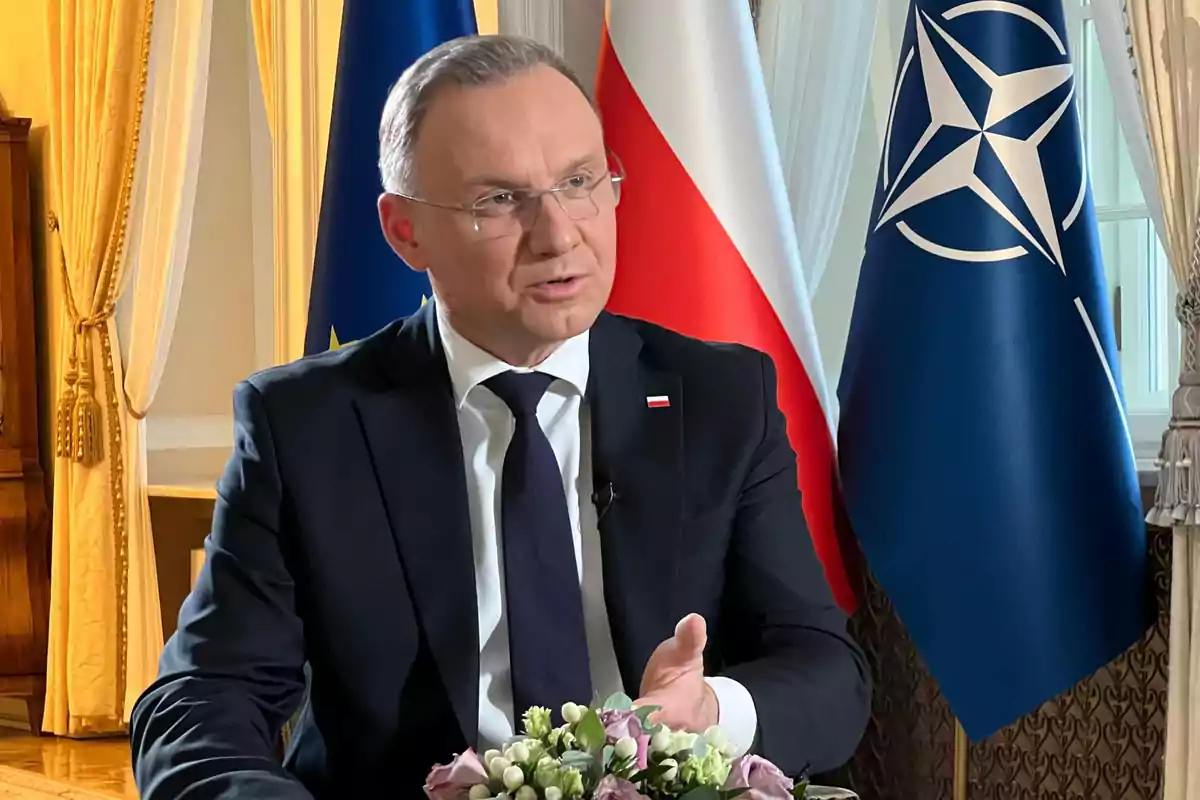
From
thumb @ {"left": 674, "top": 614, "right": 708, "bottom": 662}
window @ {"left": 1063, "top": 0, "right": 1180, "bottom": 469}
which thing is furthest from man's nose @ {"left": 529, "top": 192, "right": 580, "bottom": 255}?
window @ {"left": 1063, "top": 0, "right": 1180, "bottom": 469}

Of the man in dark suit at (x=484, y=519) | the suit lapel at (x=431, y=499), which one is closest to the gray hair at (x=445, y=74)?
the man in dark suit at (x=484, y=519)

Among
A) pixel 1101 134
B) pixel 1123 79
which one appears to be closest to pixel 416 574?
pixel 1123 79

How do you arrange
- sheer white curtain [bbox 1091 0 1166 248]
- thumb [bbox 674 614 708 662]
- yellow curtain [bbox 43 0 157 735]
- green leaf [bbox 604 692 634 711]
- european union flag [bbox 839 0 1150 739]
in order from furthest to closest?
yellow curtain [bbox 43 0 157 735]
sheer white curtain [bbox 1091 0 1166 248]
european union flag [bbox 839 0 1150 739]
thumb [bbox 674 614 708 662]
green leaf [bbox 604 692 634 711]

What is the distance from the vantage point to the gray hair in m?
1.73

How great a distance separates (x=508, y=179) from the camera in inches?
67.5

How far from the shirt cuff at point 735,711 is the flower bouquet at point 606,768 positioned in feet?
1.07

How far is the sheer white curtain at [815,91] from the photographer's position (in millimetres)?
3145

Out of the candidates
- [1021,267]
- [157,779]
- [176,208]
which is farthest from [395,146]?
[176,208]

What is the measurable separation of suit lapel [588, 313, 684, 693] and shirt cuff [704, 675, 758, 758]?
0.18 metres

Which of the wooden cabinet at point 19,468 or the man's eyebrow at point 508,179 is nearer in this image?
the man's eyebrow at point 508,179

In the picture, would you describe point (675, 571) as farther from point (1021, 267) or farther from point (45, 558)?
point (45, 558)

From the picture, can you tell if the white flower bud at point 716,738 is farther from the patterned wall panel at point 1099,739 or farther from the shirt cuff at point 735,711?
the patterned wall panel at point 1099,739

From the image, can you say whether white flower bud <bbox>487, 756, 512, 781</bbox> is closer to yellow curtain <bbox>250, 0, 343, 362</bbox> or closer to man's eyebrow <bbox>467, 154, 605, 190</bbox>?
man's eyebrow <bbox>467, 154, 605, 190</bbox>

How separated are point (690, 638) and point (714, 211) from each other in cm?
126
